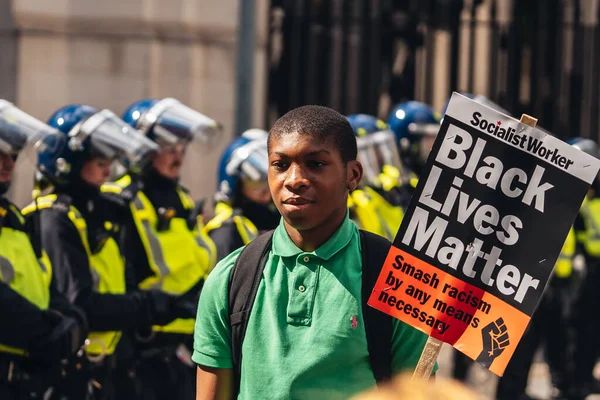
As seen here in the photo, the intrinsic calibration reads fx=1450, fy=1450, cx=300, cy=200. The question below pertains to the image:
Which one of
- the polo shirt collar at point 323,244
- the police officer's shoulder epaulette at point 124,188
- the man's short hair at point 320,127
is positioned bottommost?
the police officer's shoulder epaulette at point 124,188

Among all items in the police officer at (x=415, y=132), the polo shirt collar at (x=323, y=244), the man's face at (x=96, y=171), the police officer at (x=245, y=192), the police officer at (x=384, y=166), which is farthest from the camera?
the police officer at (x=415, y=132)

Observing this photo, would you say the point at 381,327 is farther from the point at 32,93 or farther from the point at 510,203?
the point at 32,93

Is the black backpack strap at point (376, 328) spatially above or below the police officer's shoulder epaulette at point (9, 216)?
above

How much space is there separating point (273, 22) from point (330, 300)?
374 inches

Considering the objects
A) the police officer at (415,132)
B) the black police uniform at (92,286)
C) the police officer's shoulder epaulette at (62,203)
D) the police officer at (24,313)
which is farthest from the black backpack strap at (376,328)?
the police officer at (415,132)

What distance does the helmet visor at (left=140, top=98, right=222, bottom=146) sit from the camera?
7496mm

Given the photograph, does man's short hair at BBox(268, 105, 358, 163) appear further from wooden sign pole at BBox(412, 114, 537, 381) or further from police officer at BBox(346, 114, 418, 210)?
police officer at BBox(346, 114, 418, 210)

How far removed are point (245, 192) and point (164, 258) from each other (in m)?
0.99

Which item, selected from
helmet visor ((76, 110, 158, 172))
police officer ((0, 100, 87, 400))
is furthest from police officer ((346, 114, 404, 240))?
police officer ((0, 100, 87, 400))

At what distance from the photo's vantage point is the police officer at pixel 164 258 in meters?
6.94

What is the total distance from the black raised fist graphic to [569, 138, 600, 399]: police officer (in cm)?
746

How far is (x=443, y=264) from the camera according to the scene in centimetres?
359

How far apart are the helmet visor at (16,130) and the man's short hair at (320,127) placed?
2488 mm

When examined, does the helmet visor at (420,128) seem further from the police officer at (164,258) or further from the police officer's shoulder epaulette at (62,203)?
the police officer's shoulder epaulette at (62,203)
